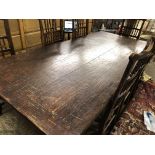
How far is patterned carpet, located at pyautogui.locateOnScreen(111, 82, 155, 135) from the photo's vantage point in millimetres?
1459

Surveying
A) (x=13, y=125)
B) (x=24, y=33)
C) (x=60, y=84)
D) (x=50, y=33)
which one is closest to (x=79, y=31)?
(x=50, y=33)

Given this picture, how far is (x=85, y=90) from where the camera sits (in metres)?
1.13

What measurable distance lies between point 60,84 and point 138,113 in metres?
1.18

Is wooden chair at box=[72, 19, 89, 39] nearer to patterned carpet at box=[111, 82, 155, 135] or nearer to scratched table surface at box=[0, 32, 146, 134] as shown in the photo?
scratched table surface at box=[0, 32, 146, 134]

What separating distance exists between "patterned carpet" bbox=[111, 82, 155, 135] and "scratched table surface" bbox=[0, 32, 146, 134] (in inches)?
20.8

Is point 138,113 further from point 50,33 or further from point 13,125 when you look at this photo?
point 50,33

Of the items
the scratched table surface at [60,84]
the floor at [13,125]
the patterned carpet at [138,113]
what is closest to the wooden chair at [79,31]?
the scratched table surface at [60,84]

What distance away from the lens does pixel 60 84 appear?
3.80 feet

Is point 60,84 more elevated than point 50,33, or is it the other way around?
point 50,33
